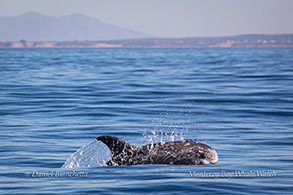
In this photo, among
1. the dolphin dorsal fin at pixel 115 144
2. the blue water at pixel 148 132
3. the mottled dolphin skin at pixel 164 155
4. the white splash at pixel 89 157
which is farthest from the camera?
the white splash at pixel 89 157

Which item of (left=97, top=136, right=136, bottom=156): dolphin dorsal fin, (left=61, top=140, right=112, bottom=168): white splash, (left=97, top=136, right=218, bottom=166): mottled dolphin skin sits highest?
(left=97, top=136, right=136, bottom=156): dolphin dorsal fin

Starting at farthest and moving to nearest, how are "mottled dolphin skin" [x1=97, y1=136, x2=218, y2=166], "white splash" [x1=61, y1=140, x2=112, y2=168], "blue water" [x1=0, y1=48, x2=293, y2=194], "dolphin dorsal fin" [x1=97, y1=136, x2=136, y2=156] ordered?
"white splash" [x1=61, y1=140, x2=112, y2=168]
"mottled dolphin skin" [x1=97, y1=136, x2=218, y2=166]
"dolphin dorsal fin" [x1=97, y1=136, x2=136, y2=156]
"blue water" [x1=0, y1=48, x2=293, y2=194]

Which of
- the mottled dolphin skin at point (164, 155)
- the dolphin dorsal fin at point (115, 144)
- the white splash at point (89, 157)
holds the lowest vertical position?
the white splash at point (89, 157)

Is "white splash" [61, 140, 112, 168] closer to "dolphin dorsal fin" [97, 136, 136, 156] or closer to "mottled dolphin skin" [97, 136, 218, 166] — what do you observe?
"mottled dolphin skin" [97, 136, 218, 166]

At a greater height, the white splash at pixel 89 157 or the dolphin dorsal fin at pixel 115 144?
the dolphin dorsal fin at pixel 115 144

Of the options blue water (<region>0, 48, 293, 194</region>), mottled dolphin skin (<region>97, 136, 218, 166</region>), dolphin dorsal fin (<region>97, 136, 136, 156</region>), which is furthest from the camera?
mottled dolphin skin (<region>97, 136, 218, 166</region>)

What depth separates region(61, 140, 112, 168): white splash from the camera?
1140 centimetres

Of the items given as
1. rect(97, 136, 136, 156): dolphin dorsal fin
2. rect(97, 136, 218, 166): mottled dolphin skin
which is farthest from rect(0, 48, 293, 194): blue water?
rect(97, 136, 136, 156): dolphin dorsal fin

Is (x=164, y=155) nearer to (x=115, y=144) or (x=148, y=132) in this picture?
(x=115, y=144)

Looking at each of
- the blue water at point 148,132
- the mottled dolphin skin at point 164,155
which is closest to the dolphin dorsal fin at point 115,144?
the mottled dolphin skin at point 164,155

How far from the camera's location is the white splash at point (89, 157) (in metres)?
11.4

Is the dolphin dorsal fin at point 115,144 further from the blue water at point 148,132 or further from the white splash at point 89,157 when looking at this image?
the white splash at point 89,157

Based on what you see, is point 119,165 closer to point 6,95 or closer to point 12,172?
point 12,172

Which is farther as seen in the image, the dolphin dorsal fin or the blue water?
the dolphin dorsal fin
